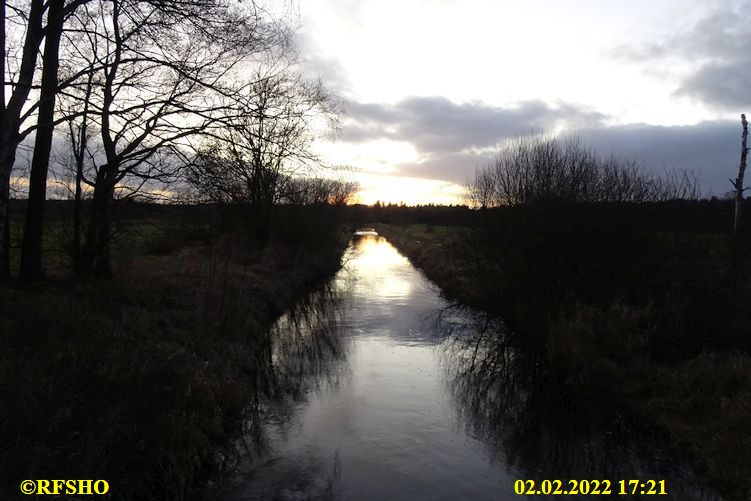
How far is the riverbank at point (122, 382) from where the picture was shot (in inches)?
180

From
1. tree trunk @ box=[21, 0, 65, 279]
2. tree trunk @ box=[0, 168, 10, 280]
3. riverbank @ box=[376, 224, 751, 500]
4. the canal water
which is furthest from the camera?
tree trunk @ box=[21, 0, 65, 279]

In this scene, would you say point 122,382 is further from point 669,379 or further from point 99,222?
point 669,379

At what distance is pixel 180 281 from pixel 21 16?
744 cm

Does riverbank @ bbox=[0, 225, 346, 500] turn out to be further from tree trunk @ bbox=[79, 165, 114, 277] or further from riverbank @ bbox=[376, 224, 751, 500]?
riverbank @ bbox=[376, 224, 751, 500]

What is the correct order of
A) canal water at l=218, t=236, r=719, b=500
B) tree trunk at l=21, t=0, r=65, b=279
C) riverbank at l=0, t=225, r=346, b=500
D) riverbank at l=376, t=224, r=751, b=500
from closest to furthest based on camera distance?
riverbank at l=0, t=225, r=346, b=500 → canal water at l=218, t=236, r=719, b=500 → riverbank at l=376, t=224, r=751, b=500 → tree trunk at l=21, t=0, r=65, b=279

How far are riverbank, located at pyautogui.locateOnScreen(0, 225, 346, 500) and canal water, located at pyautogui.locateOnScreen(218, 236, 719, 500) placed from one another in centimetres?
62

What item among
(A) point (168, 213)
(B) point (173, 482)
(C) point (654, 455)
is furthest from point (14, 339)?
(C) point (654, 455)

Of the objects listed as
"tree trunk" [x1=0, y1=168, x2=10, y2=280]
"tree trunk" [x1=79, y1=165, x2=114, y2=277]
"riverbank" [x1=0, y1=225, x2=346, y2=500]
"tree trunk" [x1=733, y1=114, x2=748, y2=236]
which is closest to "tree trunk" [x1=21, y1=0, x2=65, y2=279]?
"tree trunk" [x1=0, y1=168, x2=10, y2=280]

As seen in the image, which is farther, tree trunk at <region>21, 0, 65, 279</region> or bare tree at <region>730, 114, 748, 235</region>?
bare tree at <region>730, 114, 748, 235</region>

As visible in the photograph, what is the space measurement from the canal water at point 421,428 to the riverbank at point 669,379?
32 cm

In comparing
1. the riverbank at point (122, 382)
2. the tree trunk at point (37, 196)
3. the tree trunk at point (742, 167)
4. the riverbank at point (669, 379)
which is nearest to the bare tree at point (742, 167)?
the tree trunk at point (742, 167)

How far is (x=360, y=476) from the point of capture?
6.32 m

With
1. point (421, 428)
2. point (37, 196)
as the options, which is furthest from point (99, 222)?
point (421, 428)

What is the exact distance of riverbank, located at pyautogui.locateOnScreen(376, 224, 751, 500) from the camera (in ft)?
21.0
